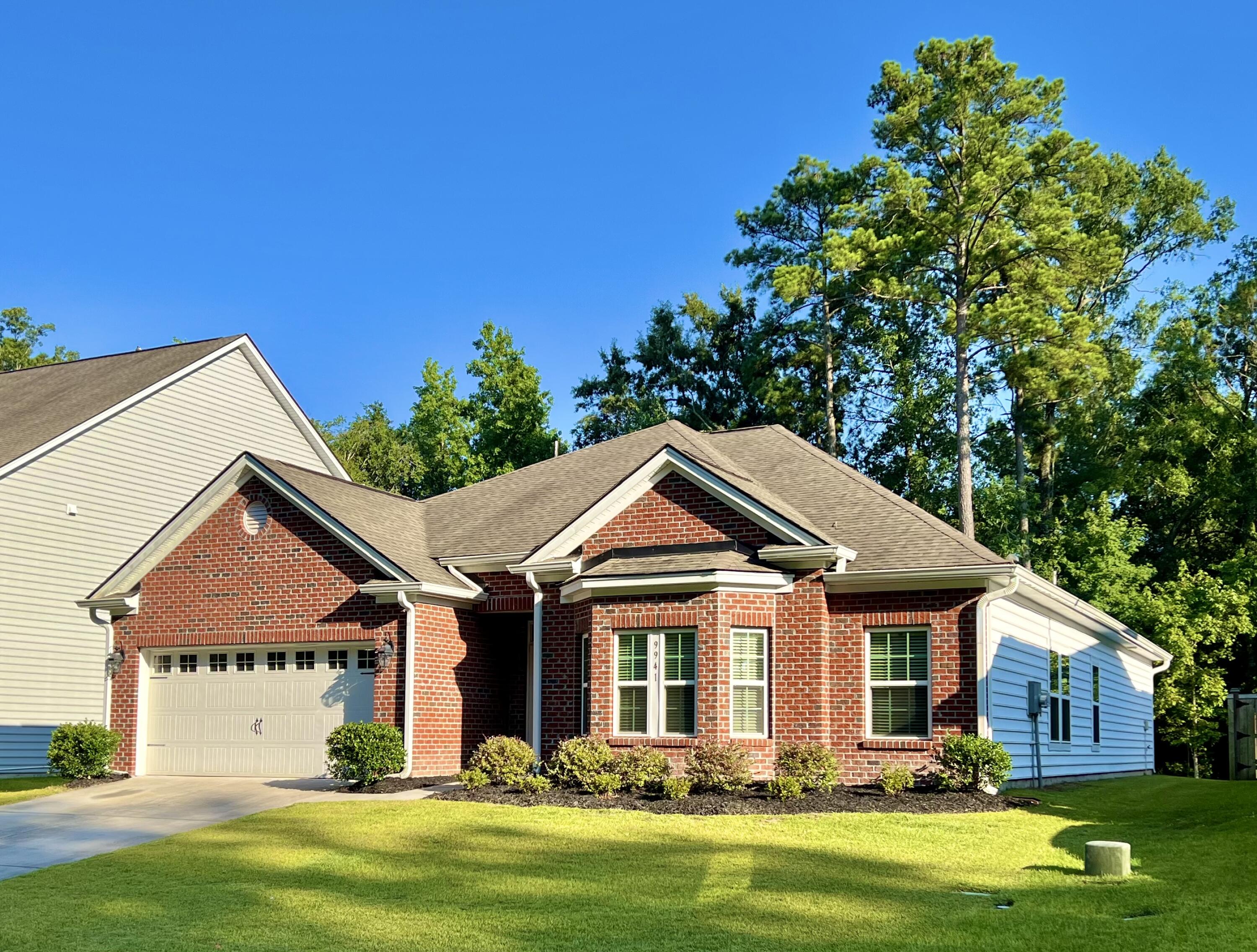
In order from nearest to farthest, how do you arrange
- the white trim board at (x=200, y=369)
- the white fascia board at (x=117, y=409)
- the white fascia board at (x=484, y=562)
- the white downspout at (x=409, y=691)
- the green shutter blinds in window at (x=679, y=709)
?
1. the green shutter blinds in window at (x=679, y=709)
2. the white downspout at (x=409, y=691)
3. the white fascia board at (x=484, y=562)
4. the white fascia board at (x=117, y=409)
5. the white trim board at (x=200, y=369)

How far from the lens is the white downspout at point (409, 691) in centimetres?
1933

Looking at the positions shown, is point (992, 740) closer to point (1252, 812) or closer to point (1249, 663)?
point (1252, 812)

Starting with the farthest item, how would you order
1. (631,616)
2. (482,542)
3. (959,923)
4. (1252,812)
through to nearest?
(482,542), (631,616), (1252,812), (959,923)

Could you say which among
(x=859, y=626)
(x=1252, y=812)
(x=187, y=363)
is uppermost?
(x=187, y=363)

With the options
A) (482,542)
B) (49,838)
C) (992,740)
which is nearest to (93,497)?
(482,542)

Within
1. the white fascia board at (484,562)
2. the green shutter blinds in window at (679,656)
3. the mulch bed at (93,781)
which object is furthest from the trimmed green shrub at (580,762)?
the mulch bed at (93,781)

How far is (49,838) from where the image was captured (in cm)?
1490

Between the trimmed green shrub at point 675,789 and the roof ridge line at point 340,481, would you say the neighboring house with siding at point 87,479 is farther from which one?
the trimmed green shrub at point 675,789

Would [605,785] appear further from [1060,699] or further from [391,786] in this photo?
[1060,699]

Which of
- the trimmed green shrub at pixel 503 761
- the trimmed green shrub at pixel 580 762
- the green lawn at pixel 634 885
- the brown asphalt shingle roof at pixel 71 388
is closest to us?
the green lawn at pixel 634 885

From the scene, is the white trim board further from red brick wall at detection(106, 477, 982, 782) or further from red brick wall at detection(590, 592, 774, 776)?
red brick wall at detection(590, 592, 774, 776)

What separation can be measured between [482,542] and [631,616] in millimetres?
4433

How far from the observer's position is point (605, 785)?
16922mm

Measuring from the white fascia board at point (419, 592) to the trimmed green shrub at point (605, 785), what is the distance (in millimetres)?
4324
